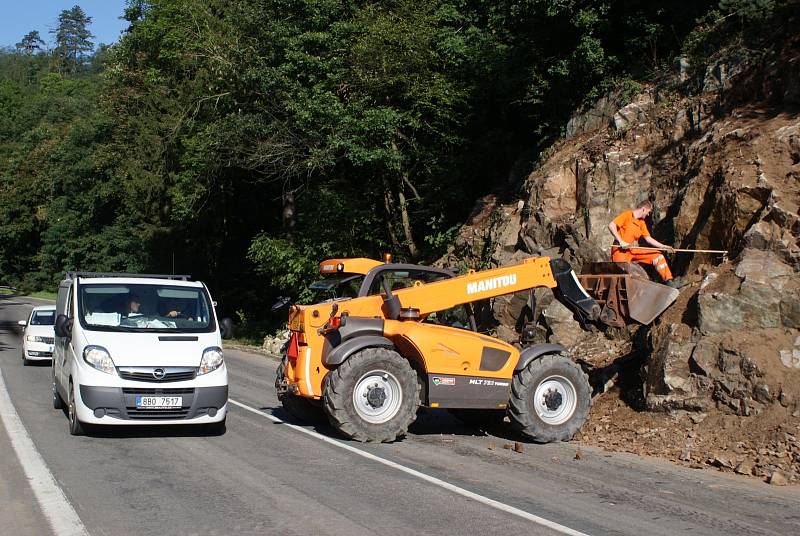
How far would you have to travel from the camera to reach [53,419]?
1234 centimetres

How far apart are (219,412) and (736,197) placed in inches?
325

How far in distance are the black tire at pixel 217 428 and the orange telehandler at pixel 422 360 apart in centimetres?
98

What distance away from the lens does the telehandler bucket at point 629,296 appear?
12.0 meters

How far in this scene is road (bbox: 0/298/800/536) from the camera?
7086 millimetres

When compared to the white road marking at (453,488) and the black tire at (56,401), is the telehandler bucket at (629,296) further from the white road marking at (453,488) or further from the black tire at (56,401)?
the black tire at (56,401)

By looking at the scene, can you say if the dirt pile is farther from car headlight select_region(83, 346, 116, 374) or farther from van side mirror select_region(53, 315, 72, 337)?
van side mirror select_region(53, 315, 72, 337)

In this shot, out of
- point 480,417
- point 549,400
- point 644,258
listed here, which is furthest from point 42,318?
point 644,258

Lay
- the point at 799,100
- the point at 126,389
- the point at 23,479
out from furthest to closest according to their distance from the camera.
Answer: the point at 799,100 → the point at 126,389 → the point at 23,479

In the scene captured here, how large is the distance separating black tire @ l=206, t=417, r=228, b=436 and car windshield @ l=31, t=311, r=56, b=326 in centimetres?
1131

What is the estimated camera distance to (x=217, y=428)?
11.8 m

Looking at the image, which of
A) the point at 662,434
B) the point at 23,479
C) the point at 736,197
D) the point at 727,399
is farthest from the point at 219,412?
the point at 736,197

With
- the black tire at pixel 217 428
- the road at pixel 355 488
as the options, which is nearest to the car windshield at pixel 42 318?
the road at pixel 355 488

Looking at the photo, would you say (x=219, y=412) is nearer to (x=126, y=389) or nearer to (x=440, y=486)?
(x=126, y=389)

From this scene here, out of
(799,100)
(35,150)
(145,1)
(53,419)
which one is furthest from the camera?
(35,150)
